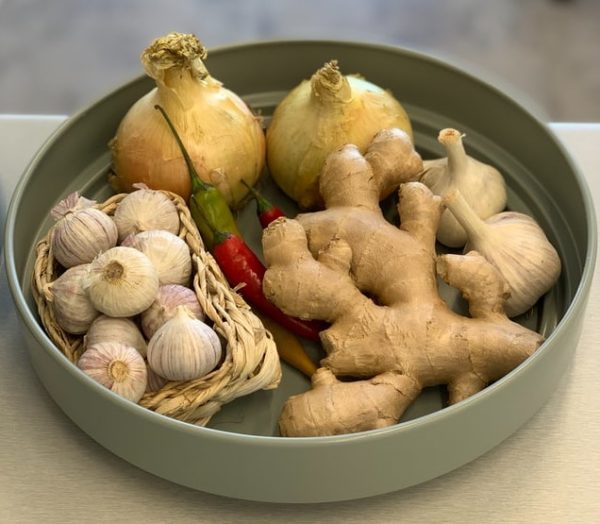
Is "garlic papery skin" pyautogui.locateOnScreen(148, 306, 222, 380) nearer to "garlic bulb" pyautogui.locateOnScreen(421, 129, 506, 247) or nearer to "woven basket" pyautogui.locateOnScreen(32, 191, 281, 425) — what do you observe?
"woven basket" pyautogui.locateOnScreen(32, 191, 281, 425)

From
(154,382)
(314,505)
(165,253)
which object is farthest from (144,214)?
(314,505)

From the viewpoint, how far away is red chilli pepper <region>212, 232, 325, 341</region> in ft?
2.89

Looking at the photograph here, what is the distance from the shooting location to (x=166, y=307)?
2.57 ft

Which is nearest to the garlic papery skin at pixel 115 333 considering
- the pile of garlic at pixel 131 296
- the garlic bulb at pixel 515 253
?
the pile of garlic at pixel 131 296

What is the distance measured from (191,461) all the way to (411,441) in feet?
0.57

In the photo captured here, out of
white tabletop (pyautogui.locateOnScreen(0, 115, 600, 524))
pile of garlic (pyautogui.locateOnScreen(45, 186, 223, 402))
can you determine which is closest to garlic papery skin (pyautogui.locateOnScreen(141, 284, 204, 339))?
pile of garlic (pyautogui.locateOnScreen(45, 186, 223, 402))

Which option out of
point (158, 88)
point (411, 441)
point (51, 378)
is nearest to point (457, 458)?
point (411, 441)

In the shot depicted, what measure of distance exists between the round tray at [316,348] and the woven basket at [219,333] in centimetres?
3

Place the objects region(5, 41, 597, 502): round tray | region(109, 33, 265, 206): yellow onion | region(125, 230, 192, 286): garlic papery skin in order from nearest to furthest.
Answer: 1. region(5, 41, 597, 502): round tray
2. region(125, 230, 192, 286): garlic papery skin
3. region(109, 33, 265, 206): yellow onion

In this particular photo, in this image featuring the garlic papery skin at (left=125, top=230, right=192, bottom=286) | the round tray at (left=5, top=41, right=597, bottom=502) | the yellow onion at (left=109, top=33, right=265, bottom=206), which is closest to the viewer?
the round tray at (left=5, top=41, right=597, bottom=502)

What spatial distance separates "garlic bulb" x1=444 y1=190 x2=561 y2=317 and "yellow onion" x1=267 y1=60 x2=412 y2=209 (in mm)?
141

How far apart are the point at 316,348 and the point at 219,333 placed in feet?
0.42

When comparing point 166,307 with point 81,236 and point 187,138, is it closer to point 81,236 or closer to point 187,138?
point 81,236

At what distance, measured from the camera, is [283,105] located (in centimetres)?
98
